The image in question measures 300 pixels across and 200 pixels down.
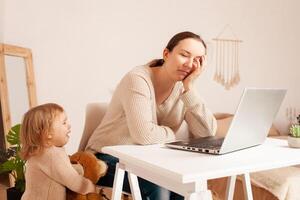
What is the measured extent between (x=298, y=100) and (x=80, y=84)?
7.58 ft

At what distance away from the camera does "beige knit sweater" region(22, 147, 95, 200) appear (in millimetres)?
1375

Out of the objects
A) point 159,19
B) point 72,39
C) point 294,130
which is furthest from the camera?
point 159,19

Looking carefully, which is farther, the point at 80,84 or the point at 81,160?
the point at 80,84

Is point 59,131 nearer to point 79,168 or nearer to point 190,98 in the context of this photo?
point 79,168

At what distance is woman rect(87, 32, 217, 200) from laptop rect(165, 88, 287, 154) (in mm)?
206

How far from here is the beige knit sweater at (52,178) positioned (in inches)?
54.1

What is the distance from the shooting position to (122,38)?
304 cm

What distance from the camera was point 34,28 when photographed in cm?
267

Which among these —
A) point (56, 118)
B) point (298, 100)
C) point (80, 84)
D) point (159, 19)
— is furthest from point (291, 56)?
point (56, 118)

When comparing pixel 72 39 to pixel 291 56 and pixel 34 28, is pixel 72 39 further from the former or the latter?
pixel 291 56

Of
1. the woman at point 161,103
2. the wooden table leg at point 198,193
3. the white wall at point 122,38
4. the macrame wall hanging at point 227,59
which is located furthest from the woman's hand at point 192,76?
the macrame wall hanging at point 227,59

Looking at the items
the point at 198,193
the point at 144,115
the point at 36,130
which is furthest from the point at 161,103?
the point at 198,193

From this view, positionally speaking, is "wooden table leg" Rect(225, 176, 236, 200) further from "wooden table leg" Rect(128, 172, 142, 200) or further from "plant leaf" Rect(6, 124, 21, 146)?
"plant leaf" Rect(6, 124, 21, 146)

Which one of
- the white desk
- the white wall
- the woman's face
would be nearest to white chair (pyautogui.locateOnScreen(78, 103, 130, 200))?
the woman's face
